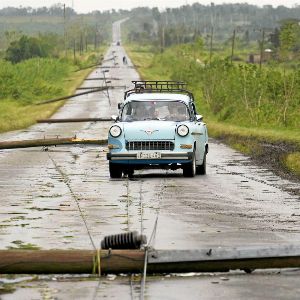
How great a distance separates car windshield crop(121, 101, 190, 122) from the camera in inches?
823

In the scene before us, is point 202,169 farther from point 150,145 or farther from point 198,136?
point 150,145

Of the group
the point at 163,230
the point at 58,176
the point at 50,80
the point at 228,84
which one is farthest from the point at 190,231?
the point at 50,80

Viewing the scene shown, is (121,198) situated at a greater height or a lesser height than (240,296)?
lesser

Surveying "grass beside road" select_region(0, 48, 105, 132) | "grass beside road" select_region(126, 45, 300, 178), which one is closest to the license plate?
"grass beside road" select_region(126, 45, 300, 178)

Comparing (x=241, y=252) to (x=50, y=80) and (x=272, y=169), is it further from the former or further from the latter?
(x=50, y=80)

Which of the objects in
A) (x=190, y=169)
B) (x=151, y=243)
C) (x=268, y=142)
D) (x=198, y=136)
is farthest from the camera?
(x=268, y=142)

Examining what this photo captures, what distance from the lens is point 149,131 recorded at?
19906 mm

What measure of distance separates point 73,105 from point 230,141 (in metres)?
34.7

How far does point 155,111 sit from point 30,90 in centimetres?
6036

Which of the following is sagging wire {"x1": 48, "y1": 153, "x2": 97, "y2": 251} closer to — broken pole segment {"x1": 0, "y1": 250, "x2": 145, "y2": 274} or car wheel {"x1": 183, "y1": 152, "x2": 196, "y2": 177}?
broken pole segment {"x1": 0, "y1": 250, "x2": 145, "y2": 274}

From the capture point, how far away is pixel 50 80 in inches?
3824

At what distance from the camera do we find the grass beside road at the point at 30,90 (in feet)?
184

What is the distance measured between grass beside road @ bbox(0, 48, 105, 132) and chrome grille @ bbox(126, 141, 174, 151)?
2257 centimetres

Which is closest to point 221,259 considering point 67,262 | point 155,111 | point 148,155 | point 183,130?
point 67,262
